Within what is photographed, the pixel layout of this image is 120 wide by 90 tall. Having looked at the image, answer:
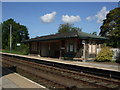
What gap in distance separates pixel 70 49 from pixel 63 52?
56.4 inches

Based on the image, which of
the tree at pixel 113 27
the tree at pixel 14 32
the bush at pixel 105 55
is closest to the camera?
the bush at pixel 105 55

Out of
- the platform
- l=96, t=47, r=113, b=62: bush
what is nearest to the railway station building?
l=96, t=47, r=113, b=62: bush

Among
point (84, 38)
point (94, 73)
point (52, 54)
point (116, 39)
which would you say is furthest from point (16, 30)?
point (94, 73)

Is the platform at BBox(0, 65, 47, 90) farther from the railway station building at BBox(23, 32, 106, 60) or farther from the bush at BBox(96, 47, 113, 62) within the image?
the bush at BBox(96, 47, 113, 62)

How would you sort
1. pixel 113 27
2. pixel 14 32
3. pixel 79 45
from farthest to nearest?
pixel 14 32 → pixel 113 27 → pixel 79 45

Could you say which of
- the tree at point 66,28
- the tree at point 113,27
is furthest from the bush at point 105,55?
the tree at point 66,28

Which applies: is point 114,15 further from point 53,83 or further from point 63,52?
point 53,83

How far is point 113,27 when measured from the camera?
30328 millimetres

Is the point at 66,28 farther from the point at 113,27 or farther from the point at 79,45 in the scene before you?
the point at 79,45

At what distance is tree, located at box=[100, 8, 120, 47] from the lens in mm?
27634

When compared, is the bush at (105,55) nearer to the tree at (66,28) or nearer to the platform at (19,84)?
the platform at (19,84)

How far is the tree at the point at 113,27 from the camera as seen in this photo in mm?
27634

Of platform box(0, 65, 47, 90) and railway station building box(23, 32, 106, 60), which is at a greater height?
railway station building box(23, 32, 106, 60)

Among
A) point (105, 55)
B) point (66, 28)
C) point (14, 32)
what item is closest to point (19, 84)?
point (105, 55)
